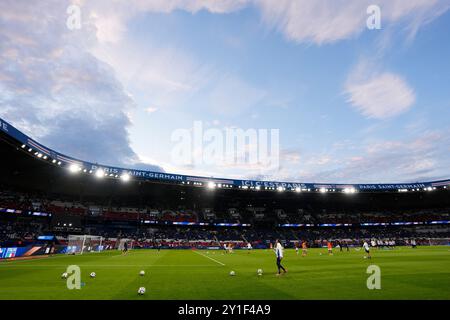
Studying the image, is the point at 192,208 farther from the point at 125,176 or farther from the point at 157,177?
the point at 125,176

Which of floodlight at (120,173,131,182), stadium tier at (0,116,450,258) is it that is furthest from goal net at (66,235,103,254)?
floodlight at (120,173,131,182)

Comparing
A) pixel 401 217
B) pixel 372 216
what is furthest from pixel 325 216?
pixel 401 217

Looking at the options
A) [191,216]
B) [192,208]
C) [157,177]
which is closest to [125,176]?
[157,177]

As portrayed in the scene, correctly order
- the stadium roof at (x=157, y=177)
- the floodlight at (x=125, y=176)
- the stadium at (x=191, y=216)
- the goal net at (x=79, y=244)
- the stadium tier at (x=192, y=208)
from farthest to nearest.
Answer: the floodlight at (x=125, y=176) < the stadium tier at (x=192, y=208) < the goal net at (x=79, y=244) < the stadium roof at (x=157, y=177) < the stadium at (x=191, y=216)

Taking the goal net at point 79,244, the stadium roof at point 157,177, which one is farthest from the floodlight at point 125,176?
the goal net at point 79,244

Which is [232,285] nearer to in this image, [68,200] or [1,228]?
[1,228]

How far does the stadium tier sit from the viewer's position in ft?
171

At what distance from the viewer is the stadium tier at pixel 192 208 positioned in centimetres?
5209

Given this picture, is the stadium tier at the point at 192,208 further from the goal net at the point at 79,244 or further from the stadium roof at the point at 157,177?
the goal net at the point at 79,244

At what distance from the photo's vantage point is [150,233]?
6856 cm

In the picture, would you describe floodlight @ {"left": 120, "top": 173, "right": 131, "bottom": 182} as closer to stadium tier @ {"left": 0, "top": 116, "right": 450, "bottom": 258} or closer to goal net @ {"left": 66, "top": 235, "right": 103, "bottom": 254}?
stadium tier @ {"left": 0, "top": 116, "right": 450, "bottom": 258}
